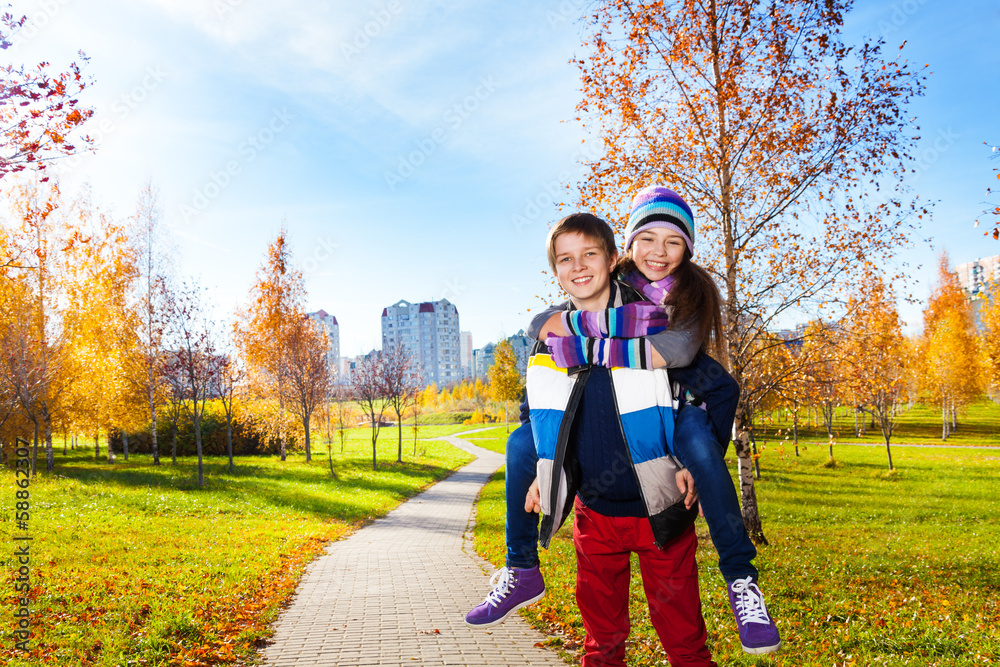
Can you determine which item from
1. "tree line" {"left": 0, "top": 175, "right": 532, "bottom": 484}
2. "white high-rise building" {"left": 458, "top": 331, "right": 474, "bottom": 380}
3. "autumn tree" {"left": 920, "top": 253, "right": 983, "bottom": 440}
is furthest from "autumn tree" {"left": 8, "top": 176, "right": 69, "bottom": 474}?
"white high-rise building" {"left": 458, "top": 331, "right": 474, "bottom": 380}

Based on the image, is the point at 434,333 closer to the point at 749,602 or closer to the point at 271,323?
Result: the point at 271,323

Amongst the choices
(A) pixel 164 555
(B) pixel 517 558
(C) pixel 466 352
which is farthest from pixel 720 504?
(C) pixel 466 352

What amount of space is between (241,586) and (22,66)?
6.60 meters

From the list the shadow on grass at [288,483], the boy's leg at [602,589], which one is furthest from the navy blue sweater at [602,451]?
the shadow on grass at [288,483]

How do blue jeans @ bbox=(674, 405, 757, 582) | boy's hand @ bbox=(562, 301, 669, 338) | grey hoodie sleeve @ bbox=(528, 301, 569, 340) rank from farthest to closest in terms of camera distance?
grey hoodie sleeve @ bbox=(528, 301, 569, 340), boy's hand @ bbox=(562, 301, 669, 338), blue jeans @ bbox=(674, 405, 757, 582)

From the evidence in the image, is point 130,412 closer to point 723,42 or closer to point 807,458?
point 723,42

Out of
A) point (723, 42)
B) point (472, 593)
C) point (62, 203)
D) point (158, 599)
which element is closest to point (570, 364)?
point (472, 593)

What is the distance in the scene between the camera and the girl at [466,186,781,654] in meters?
2.00

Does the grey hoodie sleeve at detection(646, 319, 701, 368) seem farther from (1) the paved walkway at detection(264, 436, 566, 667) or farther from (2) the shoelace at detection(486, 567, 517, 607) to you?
(1) the paved walkway at detection(264, 436, 566, 667)

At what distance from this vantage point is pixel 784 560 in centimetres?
909

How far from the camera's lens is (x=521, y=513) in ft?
7.89

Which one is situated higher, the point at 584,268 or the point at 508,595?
the point at 584,268

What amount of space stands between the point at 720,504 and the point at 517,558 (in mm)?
874

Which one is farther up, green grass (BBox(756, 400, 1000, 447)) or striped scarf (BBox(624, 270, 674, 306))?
striped scarf (BBox(624, 270, 674, 306))
